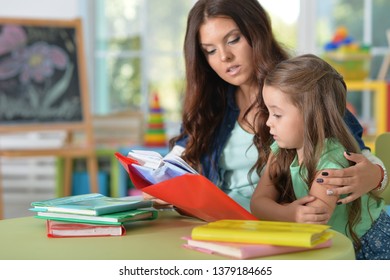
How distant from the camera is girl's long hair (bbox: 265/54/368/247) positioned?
5.45ft

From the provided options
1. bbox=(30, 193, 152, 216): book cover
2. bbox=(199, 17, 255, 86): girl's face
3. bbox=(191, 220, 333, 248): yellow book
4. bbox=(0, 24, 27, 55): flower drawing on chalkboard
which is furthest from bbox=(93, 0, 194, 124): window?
bbox=(191, 220, 333, 248): yellow book

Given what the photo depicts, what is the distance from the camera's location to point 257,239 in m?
1.26

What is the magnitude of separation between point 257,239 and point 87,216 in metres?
0.43

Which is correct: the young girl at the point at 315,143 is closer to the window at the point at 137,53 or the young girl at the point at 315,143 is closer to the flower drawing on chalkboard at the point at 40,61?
the flower drawing on chalkboard at the point at 40,61

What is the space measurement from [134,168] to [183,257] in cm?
38

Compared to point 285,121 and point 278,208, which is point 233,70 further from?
point 278,208

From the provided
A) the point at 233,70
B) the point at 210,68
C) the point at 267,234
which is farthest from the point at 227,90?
the point at 267,234

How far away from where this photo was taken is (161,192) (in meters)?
1.54

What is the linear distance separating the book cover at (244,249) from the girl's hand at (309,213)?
0.80 ft

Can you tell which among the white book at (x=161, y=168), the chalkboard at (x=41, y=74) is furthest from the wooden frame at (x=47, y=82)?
the white book at (x=161, y=168)

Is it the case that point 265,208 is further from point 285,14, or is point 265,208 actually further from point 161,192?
point 285,14

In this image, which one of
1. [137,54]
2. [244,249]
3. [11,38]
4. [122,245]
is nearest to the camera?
[244,249]

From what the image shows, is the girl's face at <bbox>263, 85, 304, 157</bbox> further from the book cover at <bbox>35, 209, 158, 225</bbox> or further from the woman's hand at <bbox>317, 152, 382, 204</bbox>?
the book cover at <bbox>35, 209, 158, 225</bbox>
